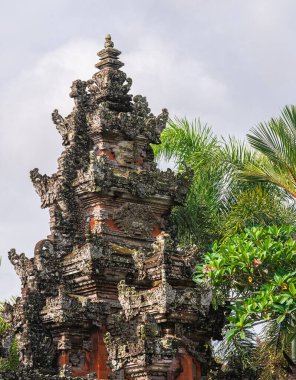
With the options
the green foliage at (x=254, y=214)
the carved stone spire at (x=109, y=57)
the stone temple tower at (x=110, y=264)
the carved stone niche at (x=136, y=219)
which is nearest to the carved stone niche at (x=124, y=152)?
the stone temple tower at (x=110, y=264)

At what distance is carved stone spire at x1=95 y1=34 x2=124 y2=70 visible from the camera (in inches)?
1026

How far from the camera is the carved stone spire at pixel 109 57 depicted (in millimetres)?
26072

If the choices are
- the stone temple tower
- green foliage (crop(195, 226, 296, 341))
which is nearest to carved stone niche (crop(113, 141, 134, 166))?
the stone temple tower

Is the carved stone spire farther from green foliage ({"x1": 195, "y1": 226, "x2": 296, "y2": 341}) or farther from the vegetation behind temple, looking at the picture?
green foliage ({"x1": 195, "y1": 226, "x2": 296, "y2": 341})

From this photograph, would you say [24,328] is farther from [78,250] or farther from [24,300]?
[78,250]

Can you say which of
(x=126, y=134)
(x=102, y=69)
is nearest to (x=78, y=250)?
(x=126, y=134)

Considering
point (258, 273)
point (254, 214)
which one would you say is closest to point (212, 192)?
point (254, 214)

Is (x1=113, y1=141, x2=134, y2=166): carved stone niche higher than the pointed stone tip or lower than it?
lower

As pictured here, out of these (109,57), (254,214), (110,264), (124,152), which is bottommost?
(110,264)

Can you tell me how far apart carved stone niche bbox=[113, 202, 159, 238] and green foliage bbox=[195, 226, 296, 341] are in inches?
117

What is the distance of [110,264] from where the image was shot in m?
23.1

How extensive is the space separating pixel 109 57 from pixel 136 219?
4295mm

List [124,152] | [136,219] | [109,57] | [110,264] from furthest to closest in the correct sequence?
1. [109,57]
2. [124,152]
3. [136,219]
4. [110,264]

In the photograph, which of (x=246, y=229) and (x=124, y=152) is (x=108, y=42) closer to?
(x=124, y=152)
